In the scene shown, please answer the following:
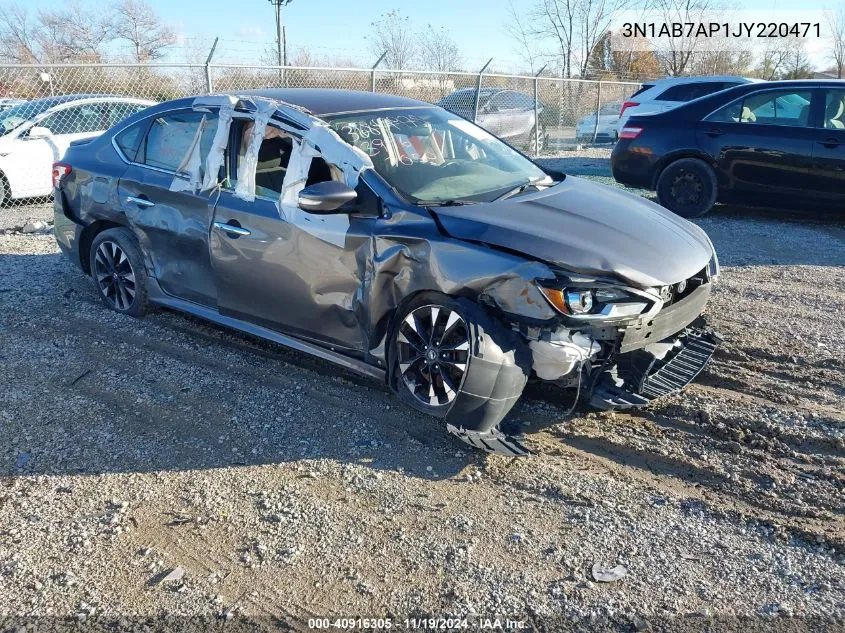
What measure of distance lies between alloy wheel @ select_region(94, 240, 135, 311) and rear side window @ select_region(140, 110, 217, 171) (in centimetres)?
75

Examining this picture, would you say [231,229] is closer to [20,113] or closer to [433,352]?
[433,352]

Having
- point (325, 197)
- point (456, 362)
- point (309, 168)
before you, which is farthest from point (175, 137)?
point (456, 362)

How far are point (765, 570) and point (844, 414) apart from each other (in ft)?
5.15

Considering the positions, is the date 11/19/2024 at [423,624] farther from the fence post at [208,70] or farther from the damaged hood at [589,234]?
the fence post at [208,70]

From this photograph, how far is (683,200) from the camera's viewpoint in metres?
9.21

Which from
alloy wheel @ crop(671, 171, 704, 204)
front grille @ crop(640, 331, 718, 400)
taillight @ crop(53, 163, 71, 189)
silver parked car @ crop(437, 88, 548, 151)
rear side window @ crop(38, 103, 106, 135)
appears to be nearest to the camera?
front grille @ crop(640, 331, 718, 400)

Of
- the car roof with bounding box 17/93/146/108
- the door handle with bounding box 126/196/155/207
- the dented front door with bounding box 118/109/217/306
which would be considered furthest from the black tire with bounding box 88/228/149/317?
the car roof with bounding box 17/93/146/108

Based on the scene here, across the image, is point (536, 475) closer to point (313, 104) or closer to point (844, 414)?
point (844, 414)

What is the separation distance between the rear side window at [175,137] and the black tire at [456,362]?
6.50ft

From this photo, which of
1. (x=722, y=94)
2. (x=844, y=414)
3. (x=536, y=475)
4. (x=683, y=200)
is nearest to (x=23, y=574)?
(x=536, y=475)

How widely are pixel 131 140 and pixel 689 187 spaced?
6.63m

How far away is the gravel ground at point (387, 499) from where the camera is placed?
274 centimetres

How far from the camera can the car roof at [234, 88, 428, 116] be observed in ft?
14.9

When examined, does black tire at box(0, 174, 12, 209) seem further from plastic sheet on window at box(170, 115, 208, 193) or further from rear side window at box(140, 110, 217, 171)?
plastic sheet on window at box(170, 115, 208, 193)
